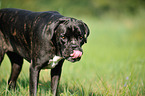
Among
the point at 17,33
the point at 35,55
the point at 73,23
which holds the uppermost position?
the point at 73,23

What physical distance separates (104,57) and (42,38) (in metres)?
7.13

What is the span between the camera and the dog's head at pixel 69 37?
3205mm

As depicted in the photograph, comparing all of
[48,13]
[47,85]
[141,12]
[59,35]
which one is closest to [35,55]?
[59,35]

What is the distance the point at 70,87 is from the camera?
438 cm

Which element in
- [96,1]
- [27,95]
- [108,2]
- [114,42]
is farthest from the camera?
[96,1]

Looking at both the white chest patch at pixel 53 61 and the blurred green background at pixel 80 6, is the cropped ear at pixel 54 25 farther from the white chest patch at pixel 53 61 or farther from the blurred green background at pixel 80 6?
the blurred green background at pixel 80 6

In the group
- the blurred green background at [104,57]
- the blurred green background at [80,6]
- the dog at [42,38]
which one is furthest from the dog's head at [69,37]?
the blurred green background at [80,6]

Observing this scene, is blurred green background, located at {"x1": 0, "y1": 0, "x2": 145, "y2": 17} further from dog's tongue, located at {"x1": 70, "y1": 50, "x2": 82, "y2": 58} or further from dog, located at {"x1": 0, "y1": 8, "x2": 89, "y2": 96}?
dog's tongue, located at {"x1": 70, "y1": 50, "x2": 82, "y2": 58}

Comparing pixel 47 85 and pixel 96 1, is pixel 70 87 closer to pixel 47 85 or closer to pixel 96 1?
pixel 47 85

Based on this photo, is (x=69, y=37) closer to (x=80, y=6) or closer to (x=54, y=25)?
(x=54, y=25)

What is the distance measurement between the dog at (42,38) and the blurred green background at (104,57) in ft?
1.84

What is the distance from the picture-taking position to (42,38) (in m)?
3.37

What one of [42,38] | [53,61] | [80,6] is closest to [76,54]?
[53,61]

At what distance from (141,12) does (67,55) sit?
1164 cm
